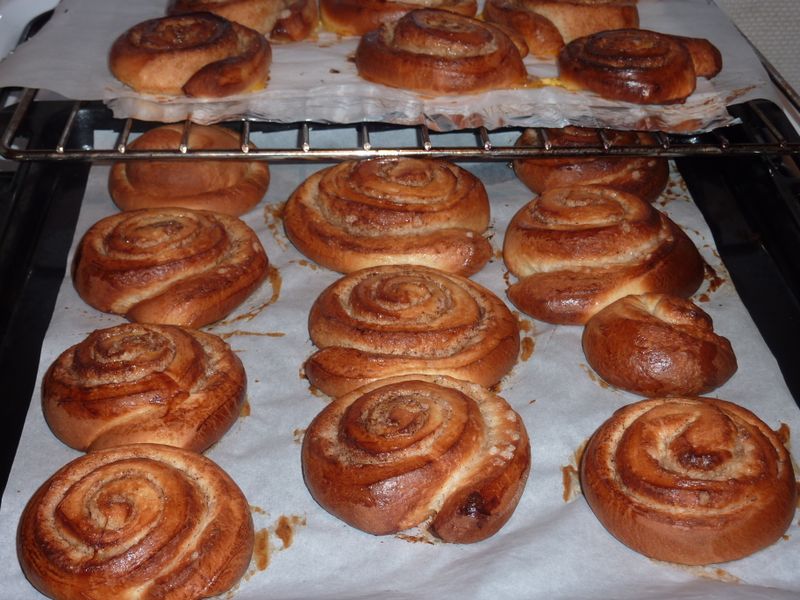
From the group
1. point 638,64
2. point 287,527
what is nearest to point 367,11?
point 638,64

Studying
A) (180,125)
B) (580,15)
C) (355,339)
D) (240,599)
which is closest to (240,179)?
(180,125)

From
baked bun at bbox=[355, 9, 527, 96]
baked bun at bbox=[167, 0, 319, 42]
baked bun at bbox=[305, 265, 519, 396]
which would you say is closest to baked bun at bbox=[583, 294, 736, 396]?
baked bun at bbox=[305, 265, 519, 396]

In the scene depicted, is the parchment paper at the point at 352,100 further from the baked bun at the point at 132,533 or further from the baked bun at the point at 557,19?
the baked bun at the point at 132,533

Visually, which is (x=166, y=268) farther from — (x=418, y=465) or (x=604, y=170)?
(x=604, y=170)

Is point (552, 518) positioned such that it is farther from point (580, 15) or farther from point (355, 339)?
point (580, 15)

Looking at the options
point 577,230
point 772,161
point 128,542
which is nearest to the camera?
point 128,542

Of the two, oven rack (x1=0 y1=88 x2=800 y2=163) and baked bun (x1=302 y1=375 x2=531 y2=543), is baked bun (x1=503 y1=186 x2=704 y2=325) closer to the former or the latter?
oven rack (x1=0 y1=88 x2=800 y2=163)
